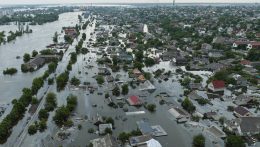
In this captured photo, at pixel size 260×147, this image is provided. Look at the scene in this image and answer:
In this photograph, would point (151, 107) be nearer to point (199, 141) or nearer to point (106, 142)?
point (199, 141)

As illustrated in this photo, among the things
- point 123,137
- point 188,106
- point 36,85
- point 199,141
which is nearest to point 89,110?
point 123,137

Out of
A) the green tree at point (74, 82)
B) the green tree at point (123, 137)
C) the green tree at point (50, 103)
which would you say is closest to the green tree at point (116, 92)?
the green tree at point (74, 82)

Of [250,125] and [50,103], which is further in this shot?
[50,103]

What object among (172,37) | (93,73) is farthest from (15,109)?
(172,37)

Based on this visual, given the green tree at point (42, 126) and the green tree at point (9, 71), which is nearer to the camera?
the green tree at point (42, 126)

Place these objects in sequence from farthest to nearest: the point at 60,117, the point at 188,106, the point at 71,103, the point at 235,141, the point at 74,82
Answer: the point at 74,82 < the point at 71,103 < the point at 188,106 < the point at 60,117 < the point at 235,141

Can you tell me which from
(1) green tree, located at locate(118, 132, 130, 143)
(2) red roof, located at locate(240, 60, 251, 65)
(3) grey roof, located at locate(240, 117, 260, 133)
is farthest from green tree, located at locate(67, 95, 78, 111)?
(2) red roof, located at locate(240, 60, 251, 65)

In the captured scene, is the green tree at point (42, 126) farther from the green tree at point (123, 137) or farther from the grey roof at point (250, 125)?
the grey roof at point (250, 125)

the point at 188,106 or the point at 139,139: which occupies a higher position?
the point at 188,106

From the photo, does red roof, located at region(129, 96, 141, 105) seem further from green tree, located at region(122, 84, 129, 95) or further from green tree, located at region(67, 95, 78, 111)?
green tree, located at region(67, 95, 78, 111)

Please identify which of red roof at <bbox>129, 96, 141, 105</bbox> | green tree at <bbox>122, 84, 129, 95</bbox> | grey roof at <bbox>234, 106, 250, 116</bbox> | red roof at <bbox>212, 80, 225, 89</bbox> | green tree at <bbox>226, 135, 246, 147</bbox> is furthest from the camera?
green tree at <bbox>122, 84, 129, 95</bbox>

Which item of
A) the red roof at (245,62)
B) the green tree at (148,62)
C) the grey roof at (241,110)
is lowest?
the grey roof at (241,110)

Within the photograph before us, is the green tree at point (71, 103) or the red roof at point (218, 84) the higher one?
the red roof at point (218, 84)
